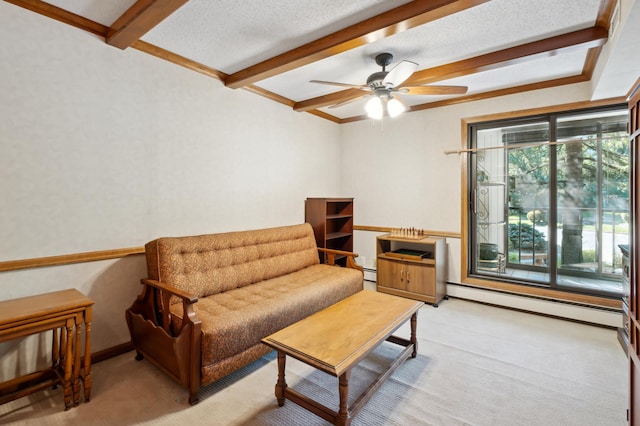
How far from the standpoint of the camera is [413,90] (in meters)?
2.79

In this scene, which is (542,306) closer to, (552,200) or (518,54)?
(552,200)

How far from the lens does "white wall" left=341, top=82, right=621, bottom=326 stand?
147 inches

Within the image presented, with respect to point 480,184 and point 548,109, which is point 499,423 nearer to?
point 480,184

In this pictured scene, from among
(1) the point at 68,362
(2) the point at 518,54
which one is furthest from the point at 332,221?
(1) the point at 68,362

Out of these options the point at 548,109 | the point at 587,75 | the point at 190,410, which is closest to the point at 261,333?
the point at 190,410

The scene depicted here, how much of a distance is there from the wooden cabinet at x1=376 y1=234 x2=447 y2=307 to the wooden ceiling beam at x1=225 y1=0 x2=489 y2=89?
94.5 inches

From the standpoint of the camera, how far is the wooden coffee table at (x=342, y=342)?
164cm

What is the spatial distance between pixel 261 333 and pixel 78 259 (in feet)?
4.75

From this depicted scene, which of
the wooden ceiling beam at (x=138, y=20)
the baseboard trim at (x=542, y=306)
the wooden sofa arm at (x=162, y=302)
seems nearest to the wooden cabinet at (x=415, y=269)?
the baseboard trim at (x=542, y=306)

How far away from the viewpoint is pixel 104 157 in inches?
94.0

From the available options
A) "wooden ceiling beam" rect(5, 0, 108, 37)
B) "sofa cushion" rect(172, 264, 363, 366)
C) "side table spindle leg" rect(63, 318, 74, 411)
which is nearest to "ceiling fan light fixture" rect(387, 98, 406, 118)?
"sofa cushion" rect(172, 264, 363, 366)

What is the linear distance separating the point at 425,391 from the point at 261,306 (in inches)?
50.7

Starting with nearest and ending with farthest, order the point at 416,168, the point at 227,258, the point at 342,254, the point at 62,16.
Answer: the point at 62,16 < the point at 227,258 < the point at 342,254 < the point at 416,168

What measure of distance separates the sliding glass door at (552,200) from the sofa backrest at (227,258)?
227 centimetres
